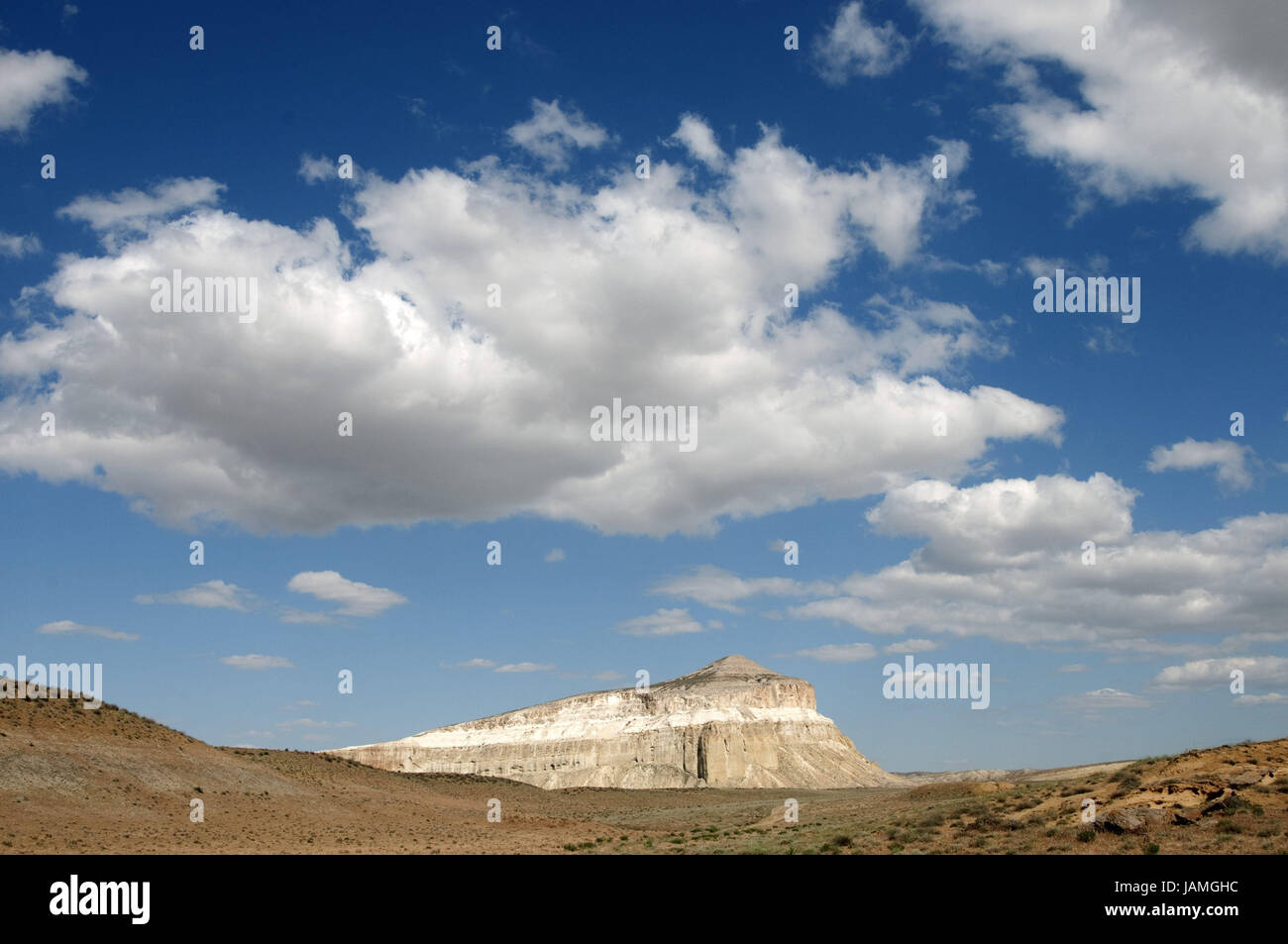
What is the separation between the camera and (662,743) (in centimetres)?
15738

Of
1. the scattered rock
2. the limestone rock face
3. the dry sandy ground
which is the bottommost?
the limestone rock face

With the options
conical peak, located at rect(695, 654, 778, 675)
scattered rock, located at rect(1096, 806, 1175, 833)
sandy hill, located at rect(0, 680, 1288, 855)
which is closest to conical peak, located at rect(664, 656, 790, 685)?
conical peak, located at rect(695, 654, 778, 675)

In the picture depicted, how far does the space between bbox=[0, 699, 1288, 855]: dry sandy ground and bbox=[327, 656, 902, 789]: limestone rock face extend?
6725 cm

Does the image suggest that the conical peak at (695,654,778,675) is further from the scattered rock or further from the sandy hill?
the scattered rock

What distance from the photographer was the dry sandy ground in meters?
28.3

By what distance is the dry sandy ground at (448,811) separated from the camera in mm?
28348

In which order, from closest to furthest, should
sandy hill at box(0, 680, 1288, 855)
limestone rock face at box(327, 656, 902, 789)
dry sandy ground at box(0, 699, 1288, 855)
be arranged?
sandy hill at box(0, 680, 1288, 855)
dry sandy ground at box(0, 699, 1288, 855)
limestone rock face at box(327, 656, 902, 789)

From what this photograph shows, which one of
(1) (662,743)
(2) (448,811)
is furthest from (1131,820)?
(1) (662,743)

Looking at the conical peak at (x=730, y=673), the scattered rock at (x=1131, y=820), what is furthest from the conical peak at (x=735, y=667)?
the scattered rock at (x=1131, y=820)

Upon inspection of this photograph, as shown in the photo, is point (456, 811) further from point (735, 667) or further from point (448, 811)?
point (735, 667)

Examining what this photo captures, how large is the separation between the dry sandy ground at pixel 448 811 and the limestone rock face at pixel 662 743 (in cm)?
6725

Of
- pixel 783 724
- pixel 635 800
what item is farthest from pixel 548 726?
pixel 635 800
